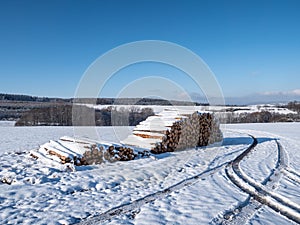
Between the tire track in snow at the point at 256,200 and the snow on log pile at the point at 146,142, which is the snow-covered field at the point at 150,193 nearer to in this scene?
the tire track in snow at the point at 256,200

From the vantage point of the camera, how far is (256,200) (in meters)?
4.76

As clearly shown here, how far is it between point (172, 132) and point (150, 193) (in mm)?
5519

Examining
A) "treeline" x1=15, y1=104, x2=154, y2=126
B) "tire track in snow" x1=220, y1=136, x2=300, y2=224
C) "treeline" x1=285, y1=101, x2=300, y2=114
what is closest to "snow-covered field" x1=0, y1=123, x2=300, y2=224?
"tire track in snow" x1=220, y1=136, x2=300, y2=224

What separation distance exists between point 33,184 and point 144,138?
556cm

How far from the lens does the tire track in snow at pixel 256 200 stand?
13.2ft

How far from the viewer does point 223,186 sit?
5.61 meters

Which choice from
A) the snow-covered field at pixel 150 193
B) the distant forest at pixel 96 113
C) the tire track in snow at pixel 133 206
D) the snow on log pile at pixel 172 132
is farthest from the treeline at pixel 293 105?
the tire track in snow at pixel 133 206

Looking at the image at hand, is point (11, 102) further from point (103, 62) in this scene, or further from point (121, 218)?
point (121, 218)

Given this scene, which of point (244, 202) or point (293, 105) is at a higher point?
point (293, 105)

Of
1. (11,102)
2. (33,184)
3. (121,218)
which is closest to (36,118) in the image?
(11,102)

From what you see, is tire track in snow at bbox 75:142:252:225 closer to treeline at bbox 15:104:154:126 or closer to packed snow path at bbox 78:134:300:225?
packed snow path at bbox 78:134:300:225

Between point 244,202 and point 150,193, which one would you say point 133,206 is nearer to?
point 150,193

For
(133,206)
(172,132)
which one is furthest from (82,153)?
(172,132)

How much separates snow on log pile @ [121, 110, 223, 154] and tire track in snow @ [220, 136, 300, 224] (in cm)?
342
